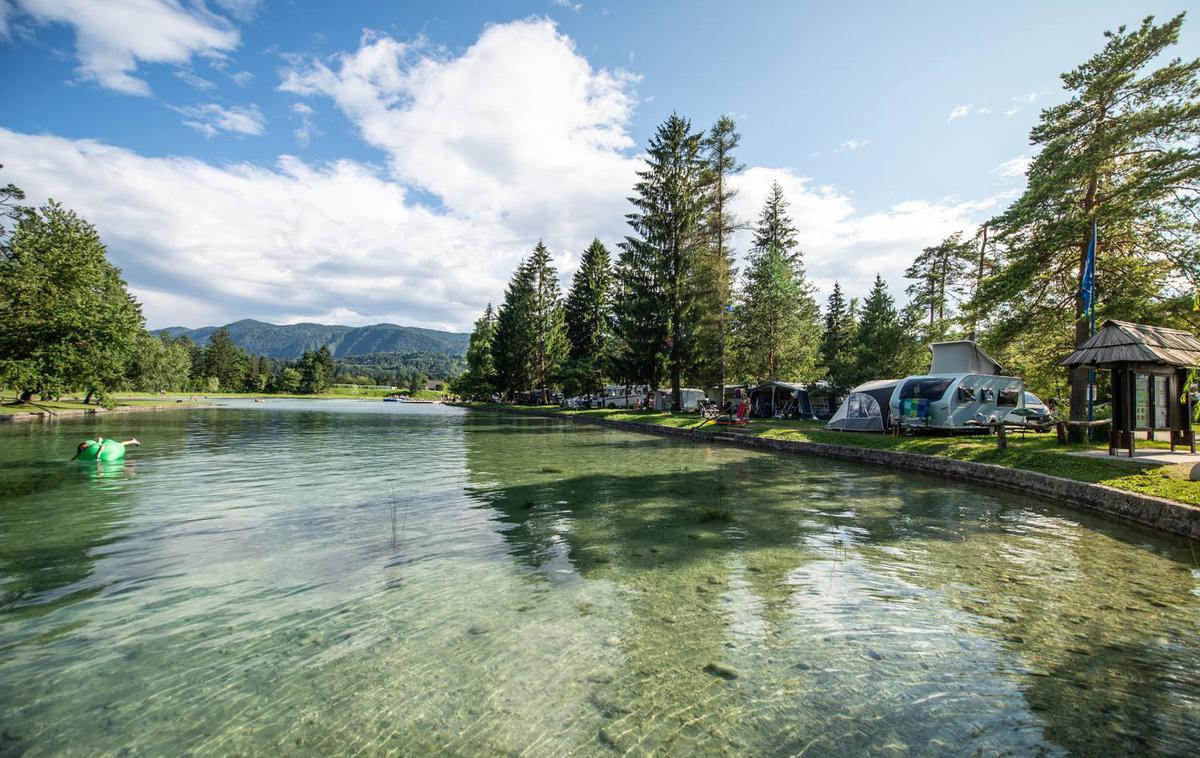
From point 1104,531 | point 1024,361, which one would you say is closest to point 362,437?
point 1104,531

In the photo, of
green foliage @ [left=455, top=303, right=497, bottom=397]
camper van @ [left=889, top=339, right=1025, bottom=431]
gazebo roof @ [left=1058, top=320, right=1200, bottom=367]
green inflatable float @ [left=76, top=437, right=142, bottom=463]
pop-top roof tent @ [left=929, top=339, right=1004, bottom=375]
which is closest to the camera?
gazebo roof @ [left=1058, top=320, right=1200, bottom=367]

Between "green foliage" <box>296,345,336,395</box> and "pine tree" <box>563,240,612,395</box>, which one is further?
"green foliage" <box>296,345,336,395</box>

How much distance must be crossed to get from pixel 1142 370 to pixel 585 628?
16227 mm

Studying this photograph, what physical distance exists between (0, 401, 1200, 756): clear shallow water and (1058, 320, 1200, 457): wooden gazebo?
499cm

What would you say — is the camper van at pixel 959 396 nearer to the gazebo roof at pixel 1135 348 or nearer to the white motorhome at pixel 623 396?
the gazebo roof at pixel 1135 348

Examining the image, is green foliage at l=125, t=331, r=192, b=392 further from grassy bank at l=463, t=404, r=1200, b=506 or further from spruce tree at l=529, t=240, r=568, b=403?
grassy bank at l=463, t=404, r=1200, b=506

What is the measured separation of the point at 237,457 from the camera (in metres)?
18.6

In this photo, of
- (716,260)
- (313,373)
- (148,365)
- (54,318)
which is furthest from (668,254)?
(313,373)

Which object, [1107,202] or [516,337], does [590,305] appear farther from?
[1107,202]

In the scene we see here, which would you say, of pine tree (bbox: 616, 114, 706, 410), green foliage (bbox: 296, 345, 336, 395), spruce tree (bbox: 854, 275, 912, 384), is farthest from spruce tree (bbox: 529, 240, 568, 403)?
green foliage (bbox: 296, 345, 336, 395)

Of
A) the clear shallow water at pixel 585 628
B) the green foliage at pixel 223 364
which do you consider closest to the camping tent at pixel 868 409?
the clear shallow water at pixel 585 628

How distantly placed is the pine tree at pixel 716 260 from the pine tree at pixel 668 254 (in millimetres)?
643

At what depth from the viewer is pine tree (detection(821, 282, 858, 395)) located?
1264 inches

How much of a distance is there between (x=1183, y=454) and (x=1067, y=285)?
8.68 meters
